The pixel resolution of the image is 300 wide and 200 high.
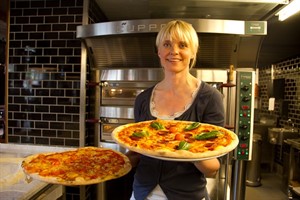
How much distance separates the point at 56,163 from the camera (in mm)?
1175

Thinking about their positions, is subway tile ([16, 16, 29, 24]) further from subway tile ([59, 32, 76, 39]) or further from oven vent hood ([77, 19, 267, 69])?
oven vent hood ([77, 19, 267, 69])

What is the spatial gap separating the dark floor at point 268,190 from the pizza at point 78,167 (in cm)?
287

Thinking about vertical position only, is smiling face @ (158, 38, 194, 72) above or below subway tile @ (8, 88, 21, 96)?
above

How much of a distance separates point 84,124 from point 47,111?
16.3 inches

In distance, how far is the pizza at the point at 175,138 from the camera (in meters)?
0.91

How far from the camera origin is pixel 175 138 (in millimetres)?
1079

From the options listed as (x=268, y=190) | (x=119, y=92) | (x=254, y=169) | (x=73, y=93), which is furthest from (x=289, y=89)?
(x=73, y=93)

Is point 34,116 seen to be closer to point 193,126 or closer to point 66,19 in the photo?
point 66,19

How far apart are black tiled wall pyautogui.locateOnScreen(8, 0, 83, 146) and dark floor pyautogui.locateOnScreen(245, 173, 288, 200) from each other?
2808 millimetres

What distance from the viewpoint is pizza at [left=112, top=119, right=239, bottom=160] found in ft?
3.00

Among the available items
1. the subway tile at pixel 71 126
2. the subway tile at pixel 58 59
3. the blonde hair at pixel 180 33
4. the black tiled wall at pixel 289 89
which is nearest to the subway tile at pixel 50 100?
the subway tile at pixel 71 126

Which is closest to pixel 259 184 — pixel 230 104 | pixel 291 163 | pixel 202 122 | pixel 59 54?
pixel 291 163

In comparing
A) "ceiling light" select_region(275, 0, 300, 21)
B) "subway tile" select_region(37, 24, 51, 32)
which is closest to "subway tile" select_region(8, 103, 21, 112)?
"subway tile" select_region(37, 24, 51, 32)

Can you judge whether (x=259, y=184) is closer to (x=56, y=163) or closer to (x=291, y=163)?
(x=291, y=163)
